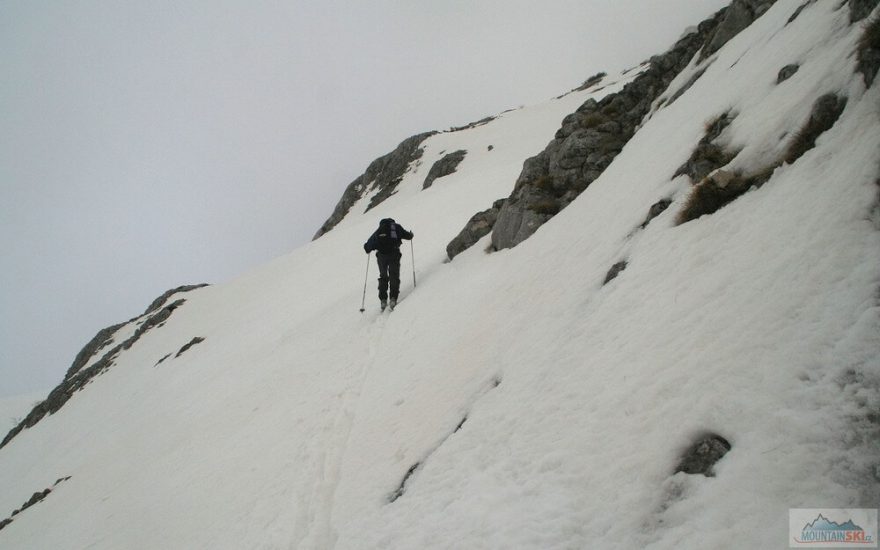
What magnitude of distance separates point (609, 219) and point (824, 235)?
4885 mm

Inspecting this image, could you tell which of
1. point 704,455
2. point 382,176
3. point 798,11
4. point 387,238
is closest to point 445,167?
point 382,176

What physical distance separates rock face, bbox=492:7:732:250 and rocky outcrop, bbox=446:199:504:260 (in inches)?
61.3

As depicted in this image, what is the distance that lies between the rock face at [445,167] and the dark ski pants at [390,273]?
34.9m

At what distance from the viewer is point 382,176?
67.8 metres

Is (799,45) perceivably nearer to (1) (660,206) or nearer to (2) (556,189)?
(1) (660,206)

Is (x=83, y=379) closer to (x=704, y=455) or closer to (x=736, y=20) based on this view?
(x=704, y=455)

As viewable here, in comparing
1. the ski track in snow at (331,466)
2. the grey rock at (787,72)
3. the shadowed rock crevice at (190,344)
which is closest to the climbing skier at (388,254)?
the ski track in snow at (331,466)

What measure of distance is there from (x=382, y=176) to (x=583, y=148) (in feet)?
187

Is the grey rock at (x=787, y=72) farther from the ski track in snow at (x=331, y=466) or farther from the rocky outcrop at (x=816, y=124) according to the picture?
the ski track in snow at (x=331, y=466)

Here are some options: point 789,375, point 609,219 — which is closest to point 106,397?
point 609,219

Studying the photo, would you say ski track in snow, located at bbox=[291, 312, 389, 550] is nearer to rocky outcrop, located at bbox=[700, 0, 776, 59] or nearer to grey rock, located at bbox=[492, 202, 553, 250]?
grey rock, located at bbox=[492, 202, 553, 250]

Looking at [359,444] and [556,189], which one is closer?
[359,444]

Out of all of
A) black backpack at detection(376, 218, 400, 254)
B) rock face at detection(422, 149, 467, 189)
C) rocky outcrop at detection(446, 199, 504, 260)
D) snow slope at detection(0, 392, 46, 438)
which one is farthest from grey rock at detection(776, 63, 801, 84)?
snow slope at detection(0, 392, 46, 438)

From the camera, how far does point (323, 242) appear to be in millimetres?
39750
